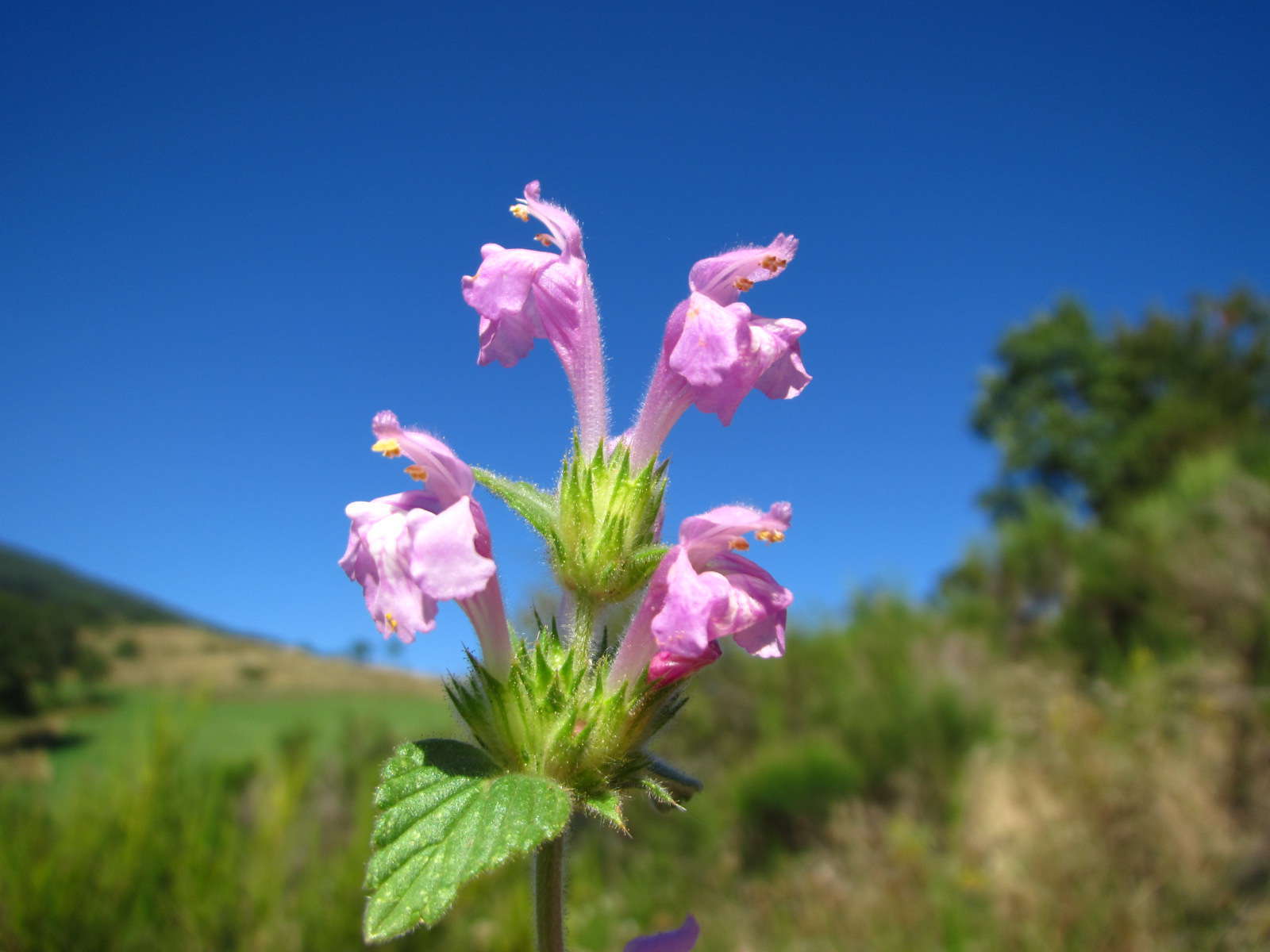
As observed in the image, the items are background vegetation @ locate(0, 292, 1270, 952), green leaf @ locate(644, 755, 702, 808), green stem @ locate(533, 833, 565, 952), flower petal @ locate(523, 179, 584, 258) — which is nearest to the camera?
green stem @ locate(533, 833, 565, 952)

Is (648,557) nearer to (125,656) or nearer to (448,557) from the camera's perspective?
(448,557)

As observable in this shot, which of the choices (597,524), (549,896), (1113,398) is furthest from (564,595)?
(1113,398)

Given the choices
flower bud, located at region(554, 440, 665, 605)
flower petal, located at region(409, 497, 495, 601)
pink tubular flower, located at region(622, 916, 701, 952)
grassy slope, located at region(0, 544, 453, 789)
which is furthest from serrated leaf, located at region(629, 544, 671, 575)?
grassy slope, located at region(0, 544, 453, 789)

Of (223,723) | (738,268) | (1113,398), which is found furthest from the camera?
(1113,398)

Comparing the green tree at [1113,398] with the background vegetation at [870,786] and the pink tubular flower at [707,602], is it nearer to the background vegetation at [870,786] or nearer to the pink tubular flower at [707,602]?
the background vegetation at [870,786]

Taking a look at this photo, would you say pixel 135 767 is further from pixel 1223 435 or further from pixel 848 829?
pixel 1223 435

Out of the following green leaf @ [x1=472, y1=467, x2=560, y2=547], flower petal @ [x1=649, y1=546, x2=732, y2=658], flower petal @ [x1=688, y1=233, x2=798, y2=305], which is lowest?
flower petal @ [x1=649, y1=546, x2=732, y2=658]

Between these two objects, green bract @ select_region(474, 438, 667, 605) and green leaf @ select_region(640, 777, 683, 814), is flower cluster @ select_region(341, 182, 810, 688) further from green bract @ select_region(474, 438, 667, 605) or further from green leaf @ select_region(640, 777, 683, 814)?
green leaf @ select_region(640, 777, 683, 814)
